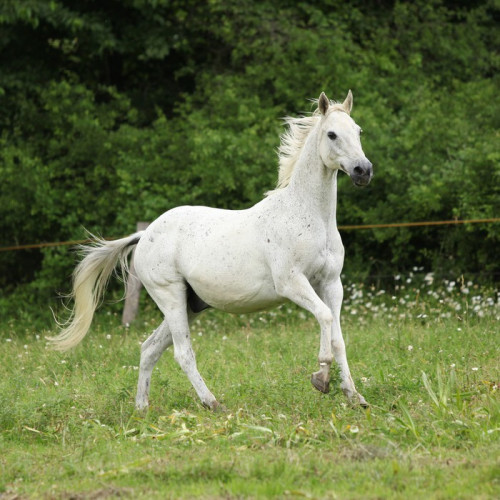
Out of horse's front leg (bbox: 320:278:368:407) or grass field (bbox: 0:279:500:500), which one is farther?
horse's front leg (bbox: 320:278:368:407)

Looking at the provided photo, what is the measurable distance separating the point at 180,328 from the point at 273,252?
3.71 feet

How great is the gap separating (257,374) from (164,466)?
2626 mm

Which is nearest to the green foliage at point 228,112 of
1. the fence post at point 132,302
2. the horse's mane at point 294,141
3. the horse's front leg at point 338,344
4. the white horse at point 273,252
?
the fence post at point 132,302

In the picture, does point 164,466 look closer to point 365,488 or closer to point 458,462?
point 365,488

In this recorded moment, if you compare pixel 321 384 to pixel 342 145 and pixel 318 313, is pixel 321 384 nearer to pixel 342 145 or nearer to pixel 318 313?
pixel 318 313

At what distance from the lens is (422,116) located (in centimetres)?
1295

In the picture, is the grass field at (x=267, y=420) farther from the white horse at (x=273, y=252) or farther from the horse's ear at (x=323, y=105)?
the horse's ear at (x=323, y=105)

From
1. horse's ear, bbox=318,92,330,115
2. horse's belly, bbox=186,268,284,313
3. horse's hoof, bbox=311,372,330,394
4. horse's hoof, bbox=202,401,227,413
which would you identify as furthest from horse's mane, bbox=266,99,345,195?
horse's hoof, bbox=202,401,227,413

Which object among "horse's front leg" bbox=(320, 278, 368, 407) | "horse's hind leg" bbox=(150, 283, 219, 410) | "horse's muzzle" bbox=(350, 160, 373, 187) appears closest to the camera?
"horse's muzzle" bbox=(350, 160, 373, 187)

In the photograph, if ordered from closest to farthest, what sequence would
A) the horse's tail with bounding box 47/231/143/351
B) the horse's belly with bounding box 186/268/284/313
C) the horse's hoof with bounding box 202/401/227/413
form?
the horse's hoof with bounding box 202/401/227/413, the horse's belly with bounding box 186/268/284/313, the horse's tail with bounding box 47/231/143/351

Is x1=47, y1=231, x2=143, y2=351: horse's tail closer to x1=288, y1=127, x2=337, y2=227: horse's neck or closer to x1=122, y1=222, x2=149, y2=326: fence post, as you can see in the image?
x1=288, y1=127, x2=337, y2=227: horse's neck

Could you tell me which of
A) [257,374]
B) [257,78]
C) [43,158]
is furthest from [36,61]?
[257,374]

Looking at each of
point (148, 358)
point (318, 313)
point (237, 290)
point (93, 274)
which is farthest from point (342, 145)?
point (93, 274)

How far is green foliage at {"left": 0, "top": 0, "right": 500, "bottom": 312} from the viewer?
1236 cm
